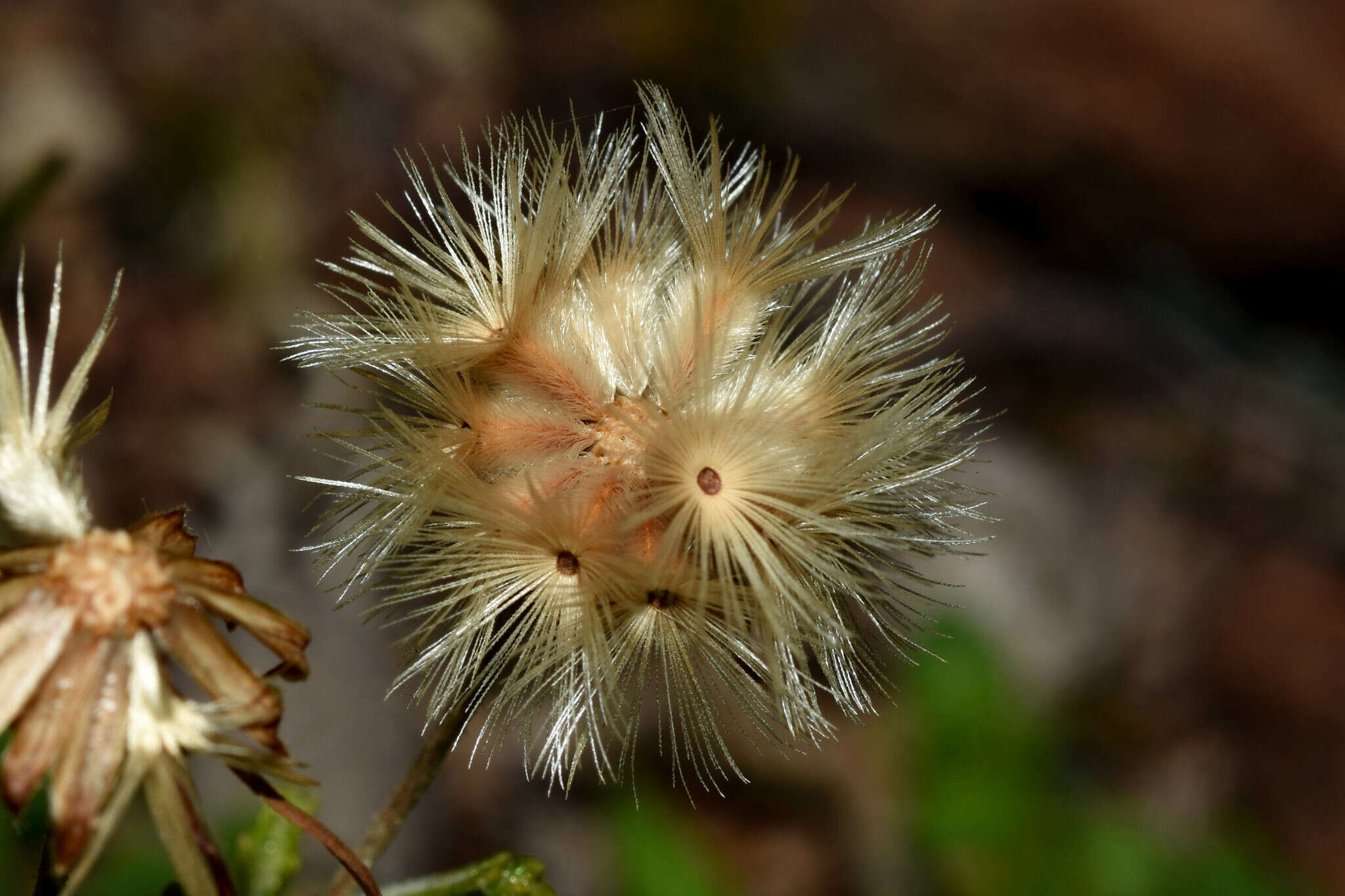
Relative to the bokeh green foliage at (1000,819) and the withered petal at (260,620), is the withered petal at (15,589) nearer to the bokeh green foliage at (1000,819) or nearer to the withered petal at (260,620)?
the withered petal at (260,620)

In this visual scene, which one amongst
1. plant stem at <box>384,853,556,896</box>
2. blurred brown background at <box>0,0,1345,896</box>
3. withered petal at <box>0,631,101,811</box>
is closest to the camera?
withered petal at <box>0,631,101,811</box>

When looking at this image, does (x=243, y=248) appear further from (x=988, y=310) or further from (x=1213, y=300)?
(x=1213, y=300)

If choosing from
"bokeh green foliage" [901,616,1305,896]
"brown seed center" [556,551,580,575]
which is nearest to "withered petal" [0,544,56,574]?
"brown seed center" [556,551,580,575]

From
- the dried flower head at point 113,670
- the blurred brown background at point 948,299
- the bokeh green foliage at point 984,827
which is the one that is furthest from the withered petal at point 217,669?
the blurred brown background at point 948,299

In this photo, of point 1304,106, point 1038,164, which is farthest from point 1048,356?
point 1304,106

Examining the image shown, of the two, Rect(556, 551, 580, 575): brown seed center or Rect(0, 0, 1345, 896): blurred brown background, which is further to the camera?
Rect(0, 0, 1345, 896): blurred brown background

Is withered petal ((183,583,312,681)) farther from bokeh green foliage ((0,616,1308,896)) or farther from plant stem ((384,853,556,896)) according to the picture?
bokeh green foliage ((0,616,1308,896))

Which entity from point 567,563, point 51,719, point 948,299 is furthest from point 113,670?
point 948,299
